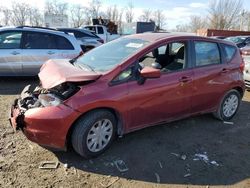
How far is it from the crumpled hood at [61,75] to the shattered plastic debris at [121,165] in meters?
1.15

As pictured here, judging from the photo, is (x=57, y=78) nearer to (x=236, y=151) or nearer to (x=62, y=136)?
(x=62, y=136)

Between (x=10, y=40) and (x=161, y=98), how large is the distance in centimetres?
508

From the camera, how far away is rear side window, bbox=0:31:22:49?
7.88 metres

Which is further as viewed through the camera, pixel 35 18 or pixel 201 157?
pixel 35 18

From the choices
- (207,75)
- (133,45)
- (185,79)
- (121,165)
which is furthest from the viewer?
(207,75)

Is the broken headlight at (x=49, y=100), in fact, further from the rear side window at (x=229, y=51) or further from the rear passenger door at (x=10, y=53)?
the rear passenger door at (x=10, y=53)

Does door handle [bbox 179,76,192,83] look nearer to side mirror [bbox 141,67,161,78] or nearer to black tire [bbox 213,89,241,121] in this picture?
side mirror [bbox 141,67,161,78]

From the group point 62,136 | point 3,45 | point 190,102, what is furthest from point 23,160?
point 3,45

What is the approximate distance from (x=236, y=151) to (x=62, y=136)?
2621 mm

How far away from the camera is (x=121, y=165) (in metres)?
4.00

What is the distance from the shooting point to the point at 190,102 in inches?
199

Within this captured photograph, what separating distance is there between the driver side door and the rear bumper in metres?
0.91

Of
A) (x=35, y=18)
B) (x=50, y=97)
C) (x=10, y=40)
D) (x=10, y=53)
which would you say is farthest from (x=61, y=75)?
(x=35, y=18)

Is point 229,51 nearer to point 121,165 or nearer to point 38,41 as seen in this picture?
point 121,165
